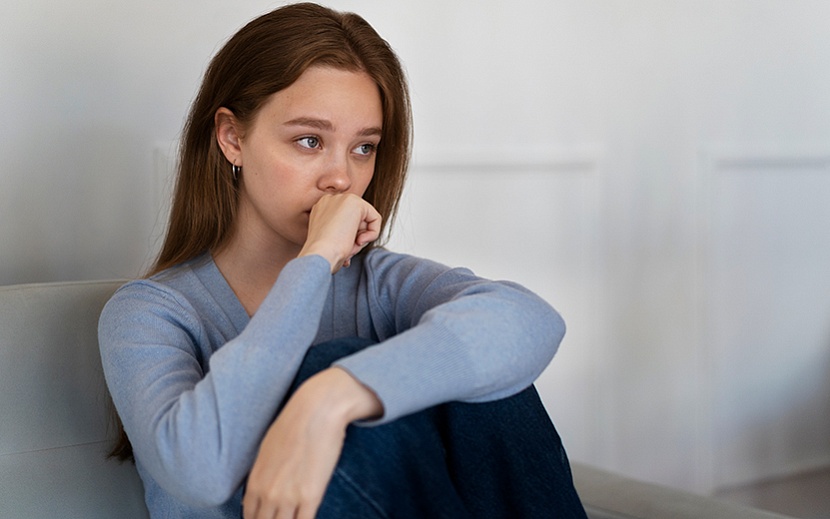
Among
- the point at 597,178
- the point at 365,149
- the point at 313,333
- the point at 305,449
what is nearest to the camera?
the point at 305,449

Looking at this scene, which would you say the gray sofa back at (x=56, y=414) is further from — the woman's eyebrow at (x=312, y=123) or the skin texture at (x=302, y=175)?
the woman's eyebrow at (x=312, y=123)

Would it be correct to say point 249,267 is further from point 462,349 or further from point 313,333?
point 462,349

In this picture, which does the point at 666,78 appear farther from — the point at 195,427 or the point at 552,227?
the point at 195,427

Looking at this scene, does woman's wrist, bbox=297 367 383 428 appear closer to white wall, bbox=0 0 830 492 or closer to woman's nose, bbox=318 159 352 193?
woman's nose, bbox=318 159 352 193

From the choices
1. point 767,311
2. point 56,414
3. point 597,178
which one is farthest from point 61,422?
point 767,311

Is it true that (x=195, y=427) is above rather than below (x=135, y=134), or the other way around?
below

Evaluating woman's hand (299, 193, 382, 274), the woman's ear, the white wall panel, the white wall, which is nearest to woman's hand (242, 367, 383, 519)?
woman's hand (299, 193, 382, 274)

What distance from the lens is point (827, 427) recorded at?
264 cm

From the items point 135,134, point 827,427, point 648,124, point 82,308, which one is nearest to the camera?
point 82,308

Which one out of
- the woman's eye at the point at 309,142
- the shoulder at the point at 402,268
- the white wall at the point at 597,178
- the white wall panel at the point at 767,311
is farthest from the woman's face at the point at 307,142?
the white wall panel at the point at 767,311

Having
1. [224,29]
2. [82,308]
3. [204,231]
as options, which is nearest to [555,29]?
[224,29]

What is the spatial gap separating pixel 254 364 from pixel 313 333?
0.27 ft

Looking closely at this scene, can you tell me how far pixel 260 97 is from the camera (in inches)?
48.1

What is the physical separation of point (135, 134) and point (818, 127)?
1739 mm
